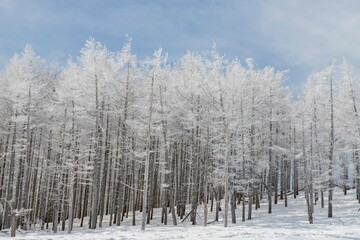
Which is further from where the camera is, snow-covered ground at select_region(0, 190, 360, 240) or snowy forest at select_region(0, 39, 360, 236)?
snowy forest at select_region(0, 39, 360, 236)

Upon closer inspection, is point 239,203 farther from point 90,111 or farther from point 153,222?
point 90,111

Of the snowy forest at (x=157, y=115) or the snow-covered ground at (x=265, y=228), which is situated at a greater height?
the snowy forest at (x=157, y=115)

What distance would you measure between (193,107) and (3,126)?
14748mm

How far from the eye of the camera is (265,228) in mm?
22438

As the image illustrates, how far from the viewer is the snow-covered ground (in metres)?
18.4

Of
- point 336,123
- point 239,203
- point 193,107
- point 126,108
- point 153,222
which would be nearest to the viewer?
point 126,108

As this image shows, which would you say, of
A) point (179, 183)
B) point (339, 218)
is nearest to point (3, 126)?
point (179, 183)

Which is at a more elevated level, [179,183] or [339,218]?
[179,183]

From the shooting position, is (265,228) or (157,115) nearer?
(265,228)

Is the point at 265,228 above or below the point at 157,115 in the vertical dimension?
below

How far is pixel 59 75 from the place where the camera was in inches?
1357

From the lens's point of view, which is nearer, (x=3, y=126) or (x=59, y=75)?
(x=3, y=126)

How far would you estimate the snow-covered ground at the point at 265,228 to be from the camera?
60.4 ft

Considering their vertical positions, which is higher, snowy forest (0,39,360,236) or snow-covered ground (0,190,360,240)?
snowy forest (0,39,360,236)
